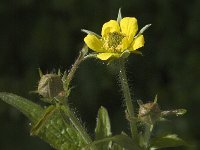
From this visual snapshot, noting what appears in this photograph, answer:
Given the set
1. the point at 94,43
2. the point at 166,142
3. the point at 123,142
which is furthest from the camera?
the point at 94,43

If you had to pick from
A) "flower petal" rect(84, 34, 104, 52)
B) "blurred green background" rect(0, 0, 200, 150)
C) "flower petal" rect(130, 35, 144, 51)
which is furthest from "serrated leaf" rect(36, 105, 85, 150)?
"blurred green background" rect(0, 0, 200, 150)

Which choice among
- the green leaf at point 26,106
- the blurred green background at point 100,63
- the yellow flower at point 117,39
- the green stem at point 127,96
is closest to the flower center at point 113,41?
the yellow flower at point 117,39

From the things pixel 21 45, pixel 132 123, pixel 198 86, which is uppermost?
pixel 21 45

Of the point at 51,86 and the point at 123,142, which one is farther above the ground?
the point at 51,86

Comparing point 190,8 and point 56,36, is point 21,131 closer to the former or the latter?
point 56,36

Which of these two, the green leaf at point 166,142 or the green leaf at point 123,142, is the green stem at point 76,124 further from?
the green leaf at point 166,142

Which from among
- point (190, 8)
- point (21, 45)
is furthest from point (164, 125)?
point (21, 45)

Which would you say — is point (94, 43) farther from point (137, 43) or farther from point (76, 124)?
point (76, 124)

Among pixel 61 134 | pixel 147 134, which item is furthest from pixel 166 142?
pixel 61 134

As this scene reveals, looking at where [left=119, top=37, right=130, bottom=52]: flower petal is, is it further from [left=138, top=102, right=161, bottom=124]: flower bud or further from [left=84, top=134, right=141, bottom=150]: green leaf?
[left=84, top=134, right=141, bottom=150]: green leaf
